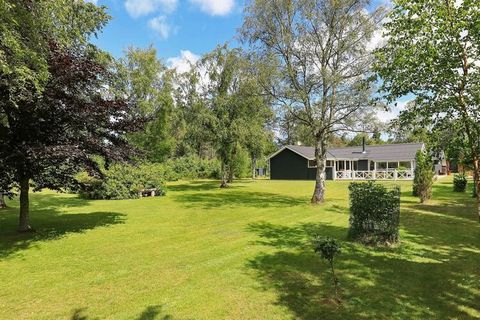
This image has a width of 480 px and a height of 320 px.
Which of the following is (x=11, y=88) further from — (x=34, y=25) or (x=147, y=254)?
(x=147, y=254)

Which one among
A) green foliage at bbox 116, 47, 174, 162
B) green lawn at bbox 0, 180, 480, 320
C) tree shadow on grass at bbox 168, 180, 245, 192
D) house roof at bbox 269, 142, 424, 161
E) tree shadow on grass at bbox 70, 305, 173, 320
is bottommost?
tree shadow on grass at bbox 70, 305, 173, 320

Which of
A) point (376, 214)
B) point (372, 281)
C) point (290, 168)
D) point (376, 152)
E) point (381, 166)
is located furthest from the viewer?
point (290, 168)

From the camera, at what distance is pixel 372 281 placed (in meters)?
6.43

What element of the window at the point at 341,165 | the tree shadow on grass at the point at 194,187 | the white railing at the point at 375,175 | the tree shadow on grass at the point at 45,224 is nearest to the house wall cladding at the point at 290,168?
the white railing at the point at 375,175

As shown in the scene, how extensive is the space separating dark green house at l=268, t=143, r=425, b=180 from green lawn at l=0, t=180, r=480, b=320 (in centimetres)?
2679

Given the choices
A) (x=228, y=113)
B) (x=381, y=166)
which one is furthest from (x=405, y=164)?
(x=228, y=113)

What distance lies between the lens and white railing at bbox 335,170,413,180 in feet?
120

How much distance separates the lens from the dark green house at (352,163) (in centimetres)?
3853

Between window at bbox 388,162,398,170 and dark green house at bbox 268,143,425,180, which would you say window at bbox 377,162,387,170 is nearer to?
dark green house at bbox 268,143,425,180

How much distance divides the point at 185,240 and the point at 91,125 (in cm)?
461

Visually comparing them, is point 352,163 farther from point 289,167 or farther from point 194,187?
point 194,187

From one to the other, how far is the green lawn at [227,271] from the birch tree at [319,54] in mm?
6286

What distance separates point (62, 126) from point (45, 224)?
4405 mm

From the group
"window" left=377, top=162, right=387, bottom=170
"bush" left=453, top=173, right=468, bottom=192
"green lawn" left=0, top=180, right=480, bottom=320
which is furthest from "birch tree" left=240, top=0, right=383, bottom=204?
"window" left=377, top=162, right=387, bottom=170
